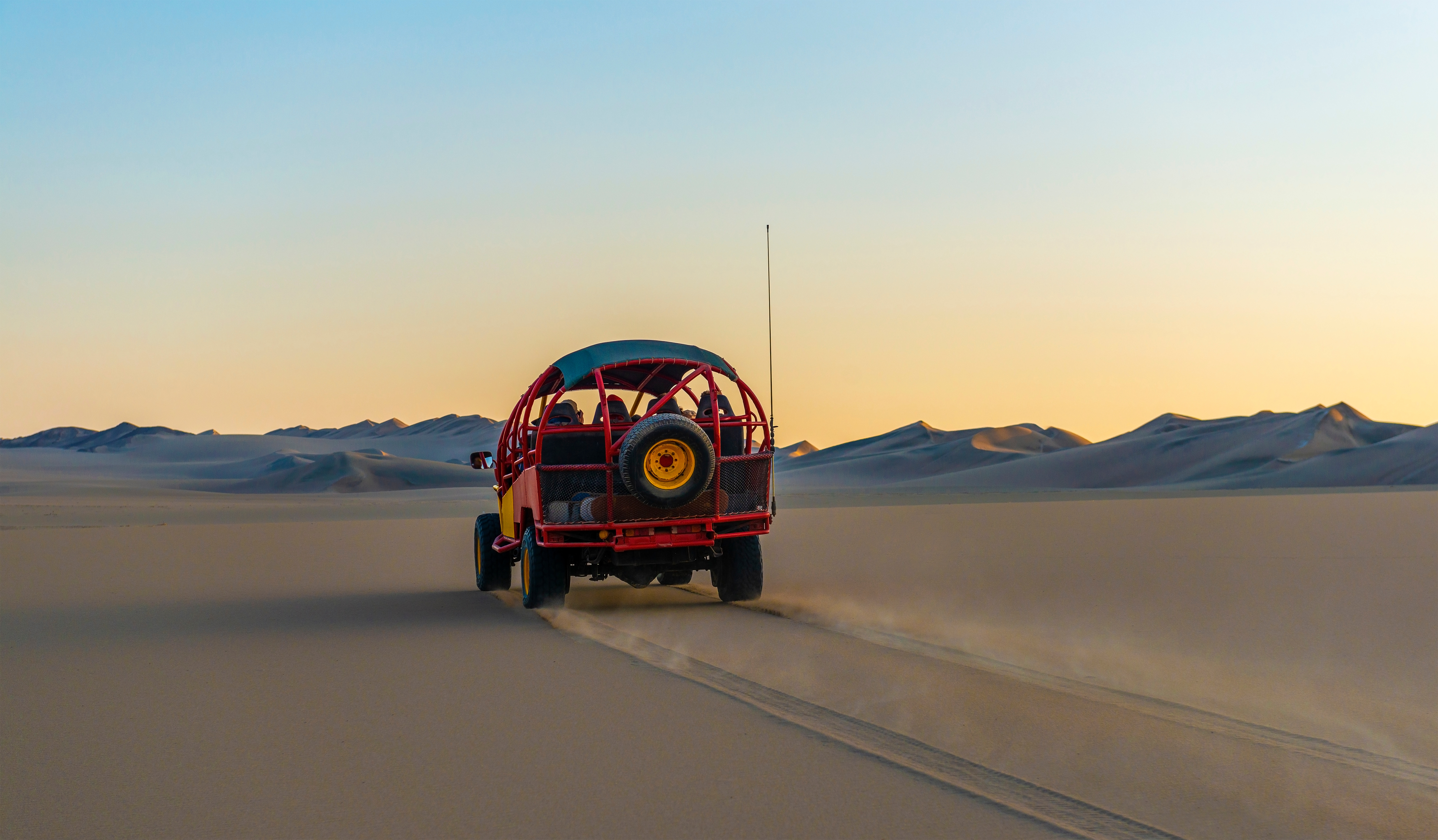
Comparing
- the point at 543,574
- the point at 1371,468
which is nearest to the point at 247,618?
the point at 543,574

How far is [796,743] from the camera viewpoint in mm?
6195

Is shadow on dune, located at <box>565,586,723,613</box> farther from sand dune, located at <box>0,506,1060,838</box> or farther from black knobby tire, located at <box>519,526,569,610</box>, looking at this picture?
sand dune, located at <box>0,506,1060,838</box>

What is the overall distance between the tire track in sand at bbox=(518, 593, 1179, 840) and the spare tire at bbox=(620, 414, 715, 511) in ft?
8.86

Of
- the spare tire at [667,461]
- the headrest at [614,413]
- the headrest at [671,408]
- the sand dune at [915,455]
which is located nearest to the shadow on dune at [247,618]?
the spare tire at [667,461]

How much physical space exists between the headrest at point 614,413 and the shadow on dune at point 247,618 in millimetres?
2129

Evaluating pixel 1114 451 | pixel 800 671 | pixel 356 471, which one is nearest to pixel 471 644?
pixel 800 671

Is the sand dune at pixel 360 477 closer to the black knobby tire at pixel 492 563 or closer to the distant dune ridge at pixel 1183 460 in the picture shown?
the distant dune ridge at pixel 1183 460

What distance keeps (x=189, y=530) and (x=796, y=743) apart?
3078cm

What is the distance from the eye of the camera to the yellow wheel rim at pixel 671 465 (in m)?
11.9

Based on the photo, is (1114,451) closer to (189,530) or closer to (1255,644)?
(189,530)

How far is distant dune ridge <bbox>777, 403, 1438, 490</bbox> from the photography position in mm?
109125

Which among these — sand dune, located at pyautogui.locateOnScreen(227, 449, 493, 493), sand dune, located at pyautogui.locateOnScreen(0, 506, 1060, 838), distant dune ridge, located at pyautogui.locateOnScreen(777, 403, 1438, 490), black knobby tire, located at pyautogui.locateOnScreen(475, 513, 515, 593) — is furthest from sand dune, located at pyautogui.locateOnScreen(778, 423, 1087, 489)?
sand dune, located at pyautogui.locateOnScreen(0, 506, 1060, 838)

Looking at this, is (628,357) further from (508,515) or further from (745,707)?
(745,707)

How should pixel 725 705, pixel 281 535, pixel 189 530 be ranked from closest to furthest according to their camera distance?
1. pixel 725 705
2. pixel 281 535
3. pixel 189 530
